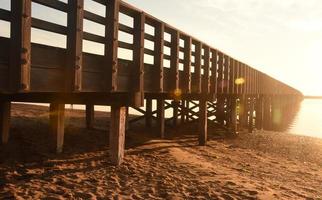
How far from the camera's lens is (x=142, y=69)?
8.09 metres

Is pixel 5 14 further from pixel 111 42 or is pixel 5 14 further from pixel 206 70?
pixel 206 70

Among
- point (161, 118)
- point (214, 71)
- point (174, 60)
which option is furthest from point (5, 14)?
point (214, 71)

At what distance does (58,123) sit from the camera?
29.9ft

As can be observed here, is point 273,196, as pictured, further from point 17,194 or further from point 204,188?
point 17,194

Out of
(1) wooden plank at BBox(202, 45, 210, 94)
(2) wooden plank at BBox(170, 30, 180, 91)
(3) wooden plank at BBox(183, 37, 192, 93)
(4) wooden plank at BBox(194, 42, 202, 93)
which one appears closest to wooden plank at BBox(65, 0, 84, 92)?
(2) wooden plank at BBox(170, 30, 180, 91)

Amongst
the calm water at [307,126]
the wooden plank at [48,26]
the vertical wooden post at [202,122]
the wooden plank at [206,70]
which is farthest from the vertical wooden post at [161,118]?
the calm water at [307,126]

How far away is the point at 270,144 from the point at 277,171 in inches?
261

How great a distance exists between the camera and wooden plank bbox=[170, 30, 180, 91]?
10164 mm

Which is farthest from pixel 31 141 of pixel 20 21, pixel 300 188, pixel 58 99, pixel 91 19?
pixel 300 188

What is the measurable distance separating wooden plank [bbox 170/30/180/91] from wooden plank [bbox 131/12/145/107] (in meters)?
2.32

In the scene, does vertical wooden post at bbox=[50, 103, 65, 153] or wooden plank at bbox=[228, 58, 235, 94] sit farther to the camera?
wooden plank at bbox=[228, 58, 235, 94]

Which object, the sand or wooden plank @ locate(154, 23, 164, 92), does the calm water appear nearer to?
the sand

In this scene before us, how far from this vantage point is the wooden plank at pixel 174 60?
1016 cm

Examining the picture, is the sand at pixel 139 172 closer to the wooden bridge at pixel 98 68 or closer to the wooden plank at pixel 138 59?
the wooden bridge at pixel 98 68
